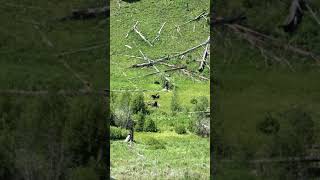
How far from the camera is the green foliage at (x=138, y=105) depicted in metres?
5.07

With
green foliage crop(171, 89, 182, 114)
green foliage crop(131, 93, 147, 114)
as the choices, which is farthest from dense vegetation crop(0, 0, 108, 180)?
green foliage crop(171, 89, 182, 114)

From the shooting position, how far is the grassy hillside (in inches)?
182

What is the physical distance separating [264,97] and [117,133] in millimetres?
1393

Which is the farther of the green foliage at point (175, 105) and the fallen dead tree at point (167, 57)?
the fallen dead tree at point (167, 57)

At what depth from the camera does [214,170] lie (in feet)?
15.1

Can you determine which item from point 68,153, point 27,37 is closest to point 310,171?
point 68,153

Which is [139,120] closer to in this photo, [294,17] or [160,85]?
[160,85]

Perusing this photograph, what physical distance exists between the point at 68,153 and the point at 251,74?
1876mm

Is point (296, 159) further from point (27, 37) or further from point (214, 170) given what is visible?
point (27, 37)

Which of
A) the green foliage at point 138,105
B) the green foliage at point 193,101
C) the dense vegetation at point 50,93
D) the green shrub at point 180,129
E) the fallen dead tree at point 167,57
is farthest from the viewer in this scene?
the fallen dead tree at point 167,57

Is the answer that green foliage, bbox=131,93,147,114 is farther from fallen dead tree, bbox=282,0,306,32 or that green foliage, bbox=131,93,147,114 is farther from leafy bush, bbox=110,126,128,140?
fallen dead tree, bbox=282,0,306,32

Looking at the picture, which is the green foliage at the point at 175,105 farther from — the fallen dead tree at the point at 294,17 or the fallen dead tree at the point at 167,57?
the fallen dead tree at the point at 294,17

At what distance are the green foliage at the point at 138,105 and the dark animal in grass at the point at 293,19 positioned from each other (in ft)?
4.92

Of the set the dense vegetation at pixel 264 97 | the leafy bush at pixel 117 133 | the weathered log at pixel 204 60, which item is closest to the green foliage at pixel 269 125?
the dense vegetation at pixel 264 97
